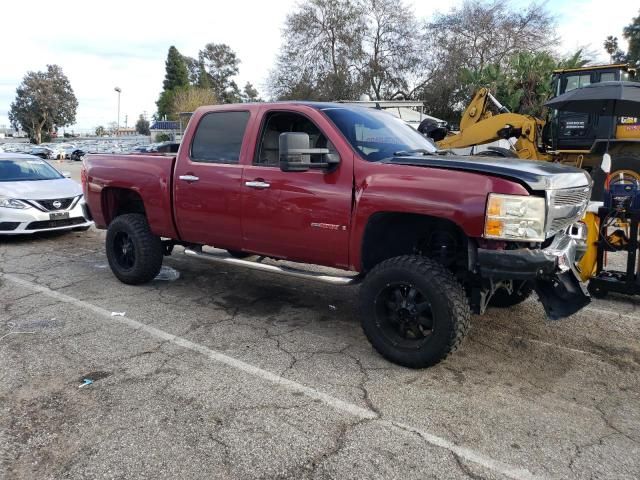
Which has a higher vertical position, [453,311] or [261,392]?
[453,311]

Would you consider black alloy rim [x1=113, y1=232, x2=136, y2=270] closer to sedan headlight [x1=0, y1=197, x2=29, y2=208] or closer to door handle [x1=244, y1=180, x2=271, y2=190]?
door handle [x1=244, y1=180, x2=271, y2=190]

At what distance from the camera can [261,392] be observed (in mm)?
3562

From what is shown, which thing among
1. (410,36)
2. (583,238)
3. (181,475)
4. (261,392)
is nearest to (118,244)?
(261,392)

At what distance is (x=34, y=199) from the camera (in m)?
8.64

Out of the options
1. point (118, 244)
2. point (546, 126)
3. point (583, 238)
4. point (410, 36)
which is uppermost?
point (410, 36)

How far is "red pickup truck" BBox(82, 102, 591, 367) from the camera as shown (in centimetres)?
352

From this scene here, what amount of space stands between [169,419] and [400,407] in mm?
1424

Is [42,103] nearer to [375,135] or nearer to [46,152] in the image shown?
[46,152]

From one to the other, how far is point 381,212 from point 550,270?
124 centimetres

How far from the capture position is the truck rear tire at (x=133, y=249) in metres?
5.85

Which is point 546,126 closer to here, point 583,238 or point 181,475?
point 583,238

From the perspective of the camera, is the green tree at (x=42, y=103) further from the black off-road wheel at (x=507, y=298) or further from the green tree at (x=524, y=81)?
the black off-road wheel at (x=507, y=298)

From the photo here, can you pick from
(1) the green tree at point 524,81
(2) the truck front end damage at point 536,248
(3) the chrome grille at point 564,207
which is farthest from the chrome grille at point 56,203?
(1) the green tree at point 524,81

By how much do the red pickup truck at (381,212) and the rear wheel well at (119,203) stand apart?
560 mm
